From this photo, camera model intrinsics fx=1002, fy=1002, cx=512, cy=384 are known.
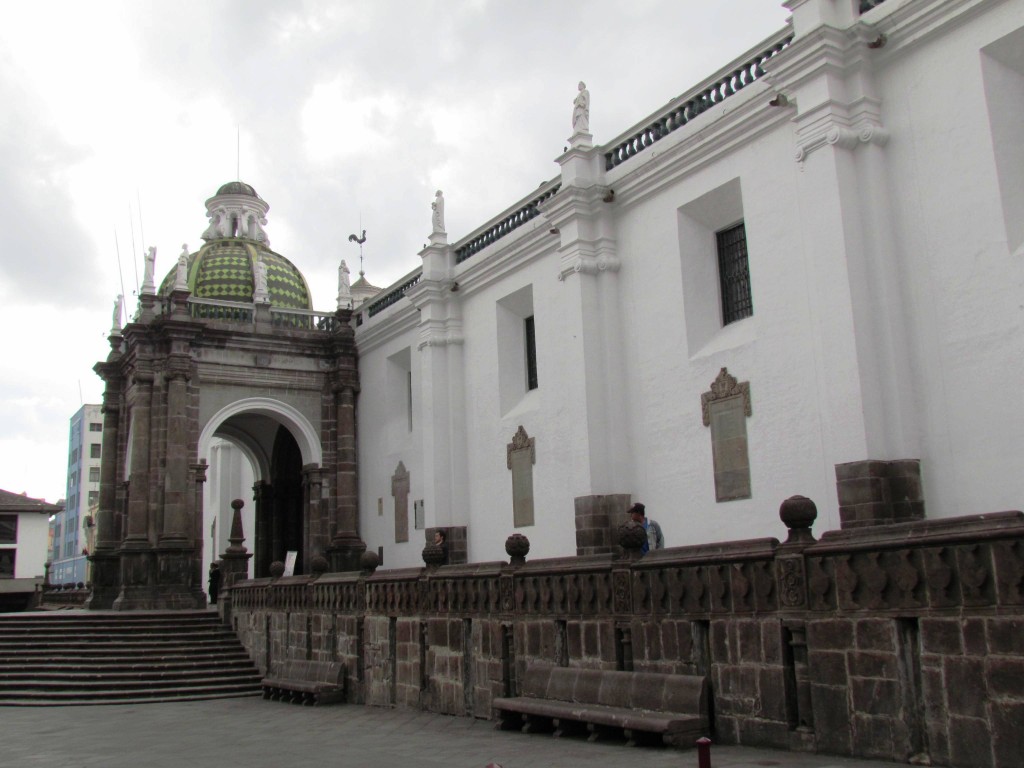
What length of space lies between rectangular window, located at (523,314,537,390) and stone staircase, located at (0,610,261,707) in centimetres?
727

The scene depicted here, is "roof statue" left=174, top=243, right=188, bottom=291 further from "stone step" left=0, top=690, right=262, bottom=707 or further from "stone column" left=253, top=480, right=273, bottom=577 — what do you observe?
"stone step" left=0, top=690, right=262, bottom=707

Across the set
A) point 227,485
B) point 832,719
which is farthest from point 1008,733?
point 227,485

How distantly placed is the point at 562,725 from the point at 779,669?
98.9 inches

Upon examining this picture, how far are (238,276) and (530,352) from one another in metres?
10.4

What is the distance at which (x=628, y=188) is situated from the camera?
16203mm

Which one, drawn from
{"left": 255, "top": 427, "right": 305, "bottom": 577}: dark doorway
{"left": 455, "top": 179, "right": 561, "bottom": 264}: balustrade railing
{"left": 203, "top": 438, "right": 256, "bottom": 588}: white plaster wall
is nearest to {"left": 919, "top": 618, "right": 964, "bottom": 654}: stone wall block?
{"left": 455, "top": 179, "right": 561, "bottom": 264}: balustrade railing

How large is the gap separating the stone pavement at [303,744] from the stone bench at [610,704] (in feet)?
0.62

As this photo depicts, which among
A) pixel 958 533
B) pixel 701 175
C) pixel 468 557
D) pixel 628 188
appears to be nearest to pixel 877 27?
pixel 701 175

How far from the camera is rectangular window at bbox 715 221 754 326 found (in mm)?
14727

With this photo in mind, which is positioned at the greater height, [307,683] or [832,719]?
[832,719]

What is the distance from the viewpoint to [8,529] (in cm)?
5175

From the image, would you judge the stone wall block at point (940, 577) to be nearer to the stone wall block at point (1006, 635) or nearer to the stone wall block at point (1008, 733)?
the stone wall block at point (1006, 635)

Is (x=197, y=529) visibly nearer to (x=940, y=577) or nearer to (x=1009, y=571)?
(x=940, y=577)

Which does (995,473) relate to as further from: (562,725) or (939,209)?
(562,725)
